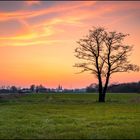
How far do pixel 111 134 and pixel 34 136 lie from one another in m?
3.27

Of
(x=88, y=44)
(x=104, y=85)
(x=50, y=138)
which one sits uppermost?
(x=88, y=44)

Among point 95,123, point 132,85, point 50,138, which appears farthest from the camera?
point 132,85

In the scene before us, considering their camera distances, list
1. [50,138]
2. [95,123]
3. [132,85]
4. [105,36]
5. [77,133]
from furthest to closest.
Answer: [132,85]
[105,36]
[95,123]
[77,133]
[50,138]

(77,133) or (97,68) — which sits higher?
(97,68)

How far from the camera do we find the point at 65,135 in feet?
60.0

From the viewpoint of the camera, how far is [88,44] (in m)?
Answer: 64.4

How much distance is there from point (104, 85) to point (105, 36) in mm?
7331

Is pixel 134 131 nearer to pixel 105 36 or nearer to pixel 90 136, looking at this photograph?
pixel 90 136

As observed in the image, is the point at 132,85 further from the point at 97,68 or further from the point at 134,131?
the point at 134,131

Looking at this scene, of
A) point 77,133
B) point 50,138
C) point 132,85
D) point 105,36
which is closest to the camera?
point 50,138

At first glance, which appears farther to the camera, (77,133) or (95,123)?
(95,123)

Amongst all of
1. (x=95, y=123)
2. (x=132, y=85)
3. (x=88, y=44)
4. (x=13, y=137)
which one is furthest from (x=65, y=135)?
(x=132, y=85)

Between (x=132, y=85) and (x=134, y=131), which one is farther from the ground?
(x=132, y=85)

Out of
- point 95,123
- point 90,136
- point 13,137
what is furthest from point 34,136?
point 95,123
